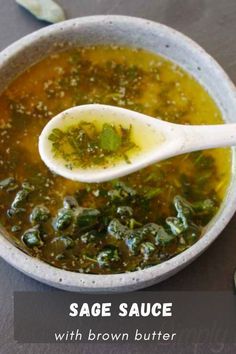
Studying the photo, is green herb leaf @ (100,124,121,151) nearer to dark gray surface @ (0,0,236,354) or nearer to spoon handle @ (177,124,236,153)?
spoon handle @ (177,124,236,153)

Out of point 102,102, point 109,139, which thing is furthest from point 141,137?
point 102,102

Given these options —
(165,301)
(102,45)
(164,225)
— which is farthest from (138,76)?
(165,301)

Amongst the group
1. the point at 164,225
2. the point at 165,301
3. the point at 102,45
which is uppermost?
the point at 102,45

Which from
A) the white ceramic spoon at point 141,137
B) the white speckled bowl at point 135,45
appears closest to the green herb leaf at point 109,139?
the white ceramic spoon at point 141,137

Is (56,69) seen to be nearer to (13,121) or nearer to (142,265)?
(13,121)
